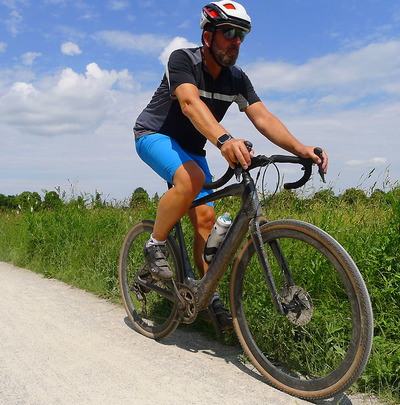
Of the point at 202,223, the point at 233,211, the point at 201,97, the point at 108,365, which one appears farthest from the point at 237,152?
the point at 233,211

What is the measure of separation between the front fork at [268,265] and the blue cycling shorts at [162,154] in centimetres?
76

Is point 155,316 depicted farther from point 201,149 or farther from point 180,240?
point 201,149

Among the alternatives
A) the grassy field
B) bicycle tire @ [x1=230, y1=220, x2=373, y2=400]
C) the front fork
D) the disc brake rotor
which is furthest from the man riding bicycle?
the grassy field

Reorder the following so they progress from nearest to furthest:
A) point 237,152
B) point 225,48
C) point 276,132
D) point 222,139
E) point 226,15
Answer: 1. point 237,152
2. point 222,139
3. point 226,15
4. point 225,48
5. point 276,132

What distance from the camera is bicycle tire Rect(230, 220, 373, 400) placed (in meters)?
2.38

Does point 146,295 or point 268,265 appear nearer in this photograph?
point 268,265

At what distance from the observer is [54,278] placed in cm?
592

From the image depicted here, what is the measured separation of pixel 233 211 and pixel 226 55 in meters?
2.09

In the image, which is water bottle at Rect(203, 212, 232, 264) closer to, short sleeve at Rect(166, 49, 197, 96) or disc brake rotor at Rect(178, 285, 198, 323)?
disc brake rotor at Rect(178, 285, 198, 323)

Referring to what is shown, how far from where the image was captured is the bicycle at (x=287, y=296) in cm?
240

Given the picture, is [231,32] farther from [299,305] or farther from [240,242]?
[299,305]

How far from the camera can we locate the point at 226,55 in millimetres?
3082

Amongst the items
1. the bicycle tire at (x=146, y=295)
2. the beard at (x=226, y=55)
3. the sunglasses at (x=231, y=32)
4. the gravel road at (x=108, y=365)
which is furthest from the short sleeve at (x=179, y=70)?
the gravel road at (x=108, y=365)

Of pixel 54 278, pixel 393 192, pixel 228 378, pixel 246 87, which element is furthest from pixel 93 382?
pixel 54 278
